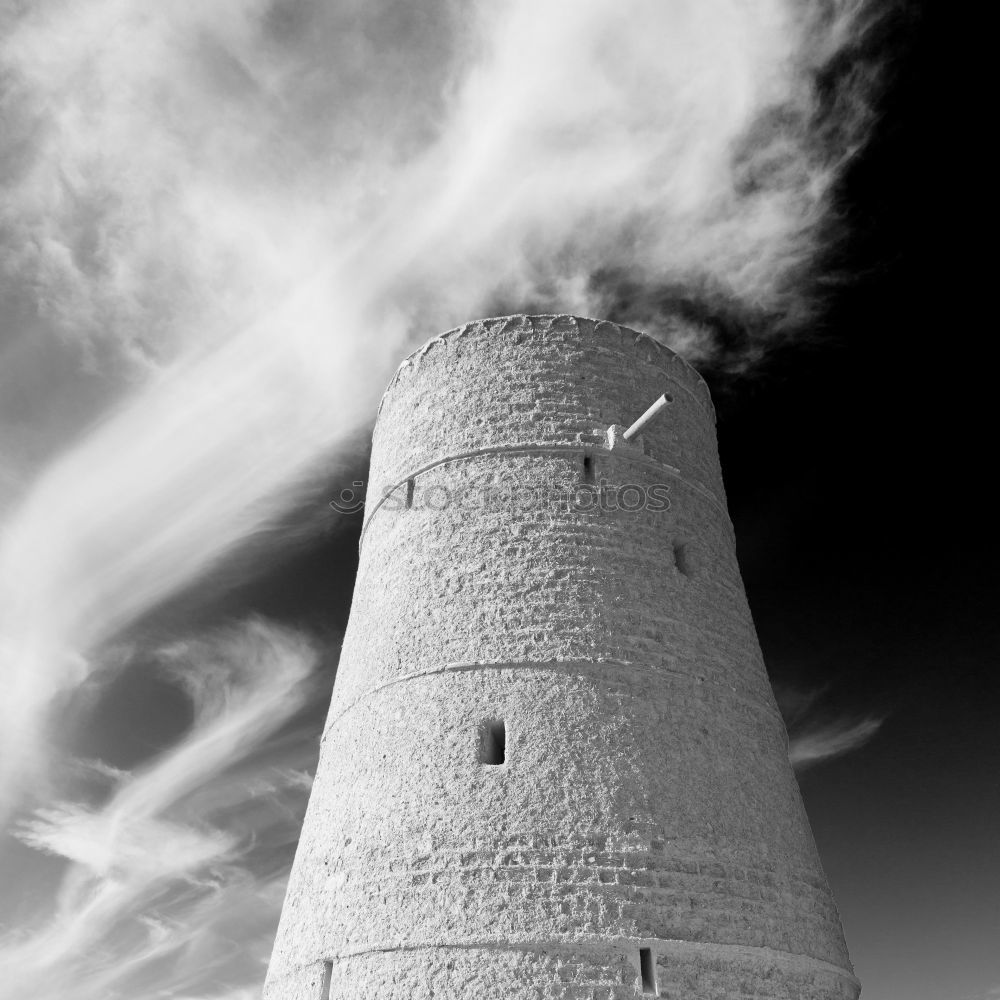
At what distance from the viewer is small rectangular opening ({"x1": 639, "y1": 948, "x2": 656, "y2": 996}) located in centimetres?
861

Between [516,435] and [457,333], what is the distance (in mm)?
2391

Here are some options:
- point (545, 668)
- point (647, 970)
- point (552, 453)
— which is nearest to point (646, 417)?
point (552, 453)

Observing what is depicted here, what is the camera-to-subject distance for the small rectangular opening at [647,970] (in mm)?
8609

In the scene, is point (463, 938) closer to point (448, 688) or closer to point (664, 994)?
point (664, 994)

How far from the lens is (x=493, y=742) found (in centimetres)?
1021

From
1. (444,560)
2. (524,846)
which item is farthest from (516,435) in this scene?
(524,846)

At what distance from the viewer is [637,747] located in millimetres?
10078

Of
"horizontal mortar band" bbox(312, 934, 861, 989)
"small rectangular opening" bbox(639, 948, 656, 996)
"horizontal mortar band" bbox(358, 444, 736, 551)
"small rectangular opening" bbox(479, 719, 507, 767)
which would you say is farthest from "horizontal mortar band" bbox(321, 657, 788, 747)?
"horizontal mortar band" bbox(358, 444, 736, 551)

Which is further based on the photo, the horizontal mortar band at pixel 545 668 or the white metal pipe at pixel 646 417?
the white metal pipe at pixel 646 417

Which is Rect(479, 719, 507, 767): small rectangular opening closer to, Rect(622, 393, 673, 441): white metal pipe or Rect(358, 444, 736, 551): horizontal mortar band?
Rect(358, 444, 736, 551): horizontal mortar band

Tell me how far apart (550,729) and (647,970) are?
2633mm

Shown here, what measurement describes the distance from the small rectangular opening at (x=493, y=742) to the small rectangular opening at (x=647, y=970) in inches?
97.6

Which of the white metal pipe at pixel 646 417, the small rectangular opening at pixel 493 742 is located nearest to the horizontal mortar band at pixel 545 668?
the small rectangular opening at pixel 493 742

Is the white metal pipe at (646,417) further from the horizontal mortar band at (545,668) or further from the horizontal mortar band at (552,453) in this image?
the horizontal mortar band at (545,668)
